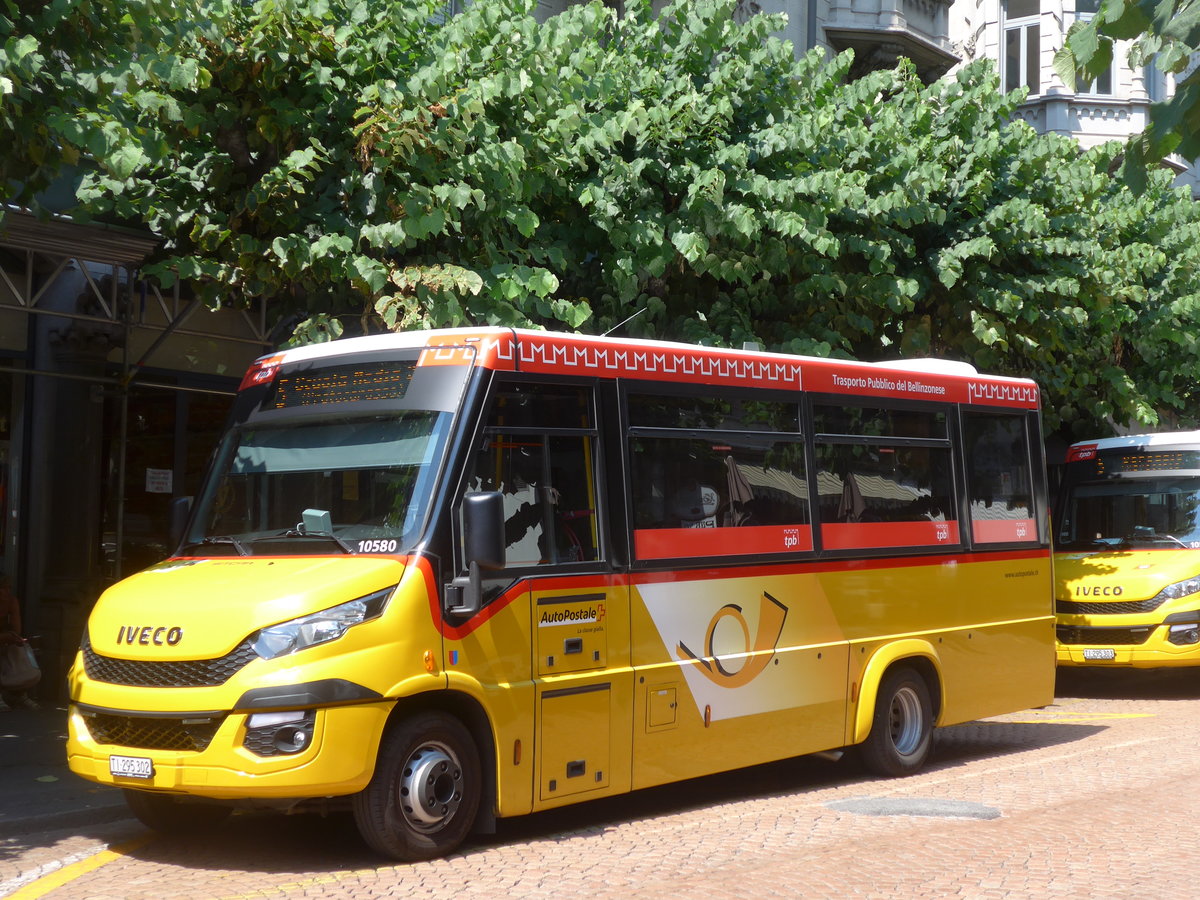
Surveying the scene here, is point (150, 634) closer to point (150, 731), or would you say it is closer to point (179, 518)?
point (150, 731)

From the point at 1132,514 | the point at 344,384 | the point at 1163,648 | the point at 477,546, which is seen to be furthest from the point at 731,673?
the point at 1132,514

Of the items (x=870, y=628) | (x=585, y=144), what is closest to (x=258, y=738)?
(x=870, y=628)

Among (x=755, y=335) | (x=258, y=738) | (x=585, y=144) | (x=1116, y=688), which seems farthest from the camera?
(x=1116, y=688)

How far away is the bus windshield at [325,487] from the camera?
7.54 m

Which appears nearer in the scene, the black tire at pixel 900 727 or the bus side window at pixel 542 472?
the bus side window at pixel 542 472

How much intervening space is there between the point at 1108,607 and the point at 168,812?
36.0 feet

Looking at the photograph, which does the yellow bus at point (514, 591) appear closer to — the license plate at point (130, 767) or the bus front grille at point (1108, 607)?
the license plate at point (130, 767)

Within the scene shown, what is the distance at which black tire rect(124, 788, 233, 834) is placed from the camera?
309 inches

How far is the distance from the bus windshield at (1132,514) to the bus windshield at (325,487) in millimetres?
11039

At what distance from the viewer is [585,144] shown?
12852 mm

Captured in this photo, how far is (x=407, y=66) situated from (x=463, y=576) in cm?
553

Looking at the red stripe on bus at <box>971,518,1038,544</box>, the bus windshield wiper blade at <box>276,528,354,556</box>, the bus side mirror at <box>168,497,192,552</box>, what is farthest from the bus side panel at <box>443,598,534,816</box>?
the red stripe on bus at <box>971,518,1038,544</box>

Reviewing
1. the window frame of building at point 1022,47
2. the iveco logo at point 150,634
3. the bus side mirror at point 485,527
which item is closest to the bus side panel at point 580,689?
the bus side mirror at point 485,527

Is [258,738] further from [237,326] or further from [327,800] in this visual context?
[237,326]
